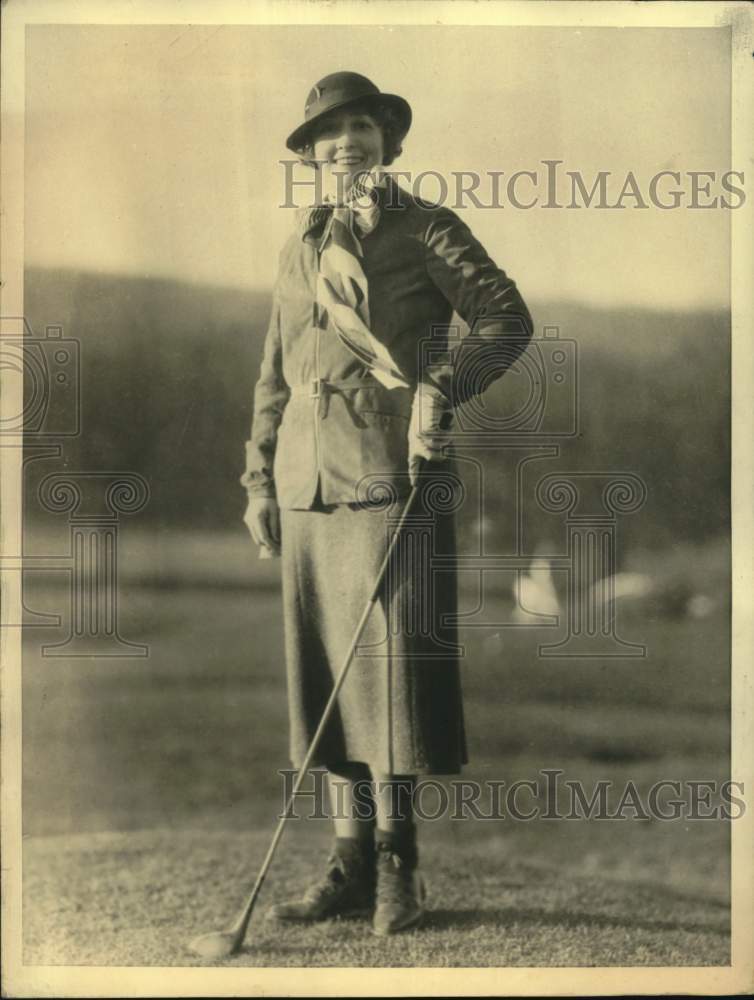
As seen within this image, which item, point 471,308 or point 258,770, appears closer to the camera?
point 471,308

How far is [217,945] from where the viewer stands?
2.63m

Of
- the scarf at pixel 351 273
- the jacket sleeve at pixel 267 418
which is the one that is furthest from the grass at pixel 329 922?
the scarf at pixel 351 273

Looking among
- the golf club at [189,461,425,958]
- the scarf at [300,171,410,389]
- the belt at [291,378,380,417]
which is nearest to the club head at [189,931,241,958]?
the golf club at [189,461,425,958]

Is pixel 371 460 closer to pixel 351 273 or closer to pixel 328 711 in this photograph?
pixel 351 273

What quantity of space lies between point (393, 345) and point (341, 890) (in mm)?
1357

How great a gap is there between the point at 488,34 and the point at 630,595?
1470 mm

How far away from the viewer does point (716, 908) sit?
272cm

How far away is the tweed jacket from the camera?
261 centimetres

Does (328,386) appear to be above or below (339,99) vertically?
below

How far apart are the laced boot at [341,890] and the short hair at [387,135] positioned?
172cm

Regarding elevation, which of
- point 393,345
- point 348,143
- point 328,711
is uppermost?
point 348,143

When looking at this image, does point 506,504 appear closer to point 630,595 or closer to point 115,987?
point 630,595

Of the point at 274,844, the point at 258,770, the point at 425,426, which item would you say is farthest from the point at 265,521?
the point at 274,844

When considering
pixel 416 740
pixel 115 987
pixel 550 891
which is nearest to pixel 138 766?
pixel 115 987
